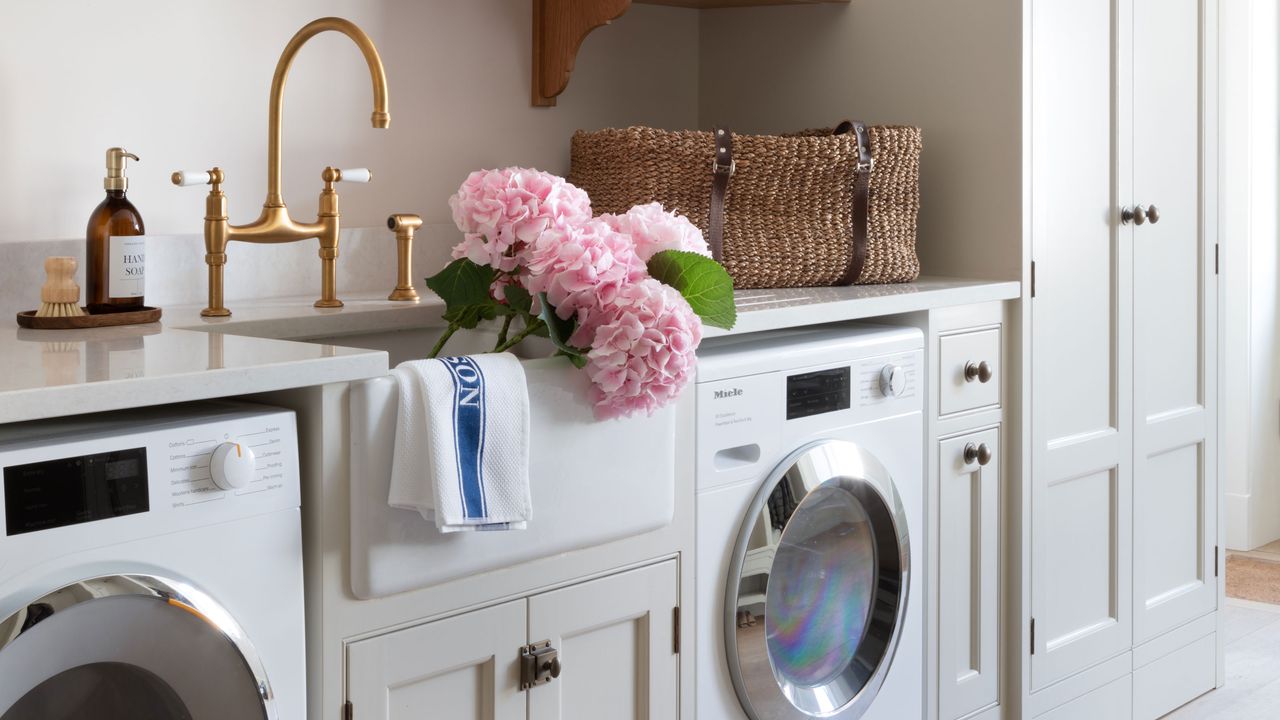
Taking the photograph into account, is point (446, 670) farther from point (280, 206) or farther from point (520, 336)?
point (280, 206)

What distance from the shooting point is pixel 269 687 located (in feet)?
4.07

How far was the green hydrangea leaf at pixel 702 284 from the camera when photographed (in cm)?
153

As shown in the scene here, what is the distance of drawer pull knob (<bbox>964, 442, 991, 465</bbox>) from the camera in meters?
2.25

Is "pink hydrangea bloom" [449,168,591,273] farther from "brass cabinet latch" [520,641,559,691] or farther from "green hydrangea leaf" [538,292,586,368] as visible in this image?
"brass cabinet latch" [520,641,559,691]

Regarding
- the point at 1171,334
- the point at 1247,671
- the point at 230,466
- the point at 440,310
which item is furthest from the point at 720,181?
the point at 1247,671

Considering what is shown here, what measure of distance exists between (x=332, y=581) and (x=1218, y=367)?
2324 millimetres

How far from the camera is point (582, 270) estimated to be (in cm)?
143

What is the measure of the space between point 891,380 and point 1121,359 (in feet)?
2.62

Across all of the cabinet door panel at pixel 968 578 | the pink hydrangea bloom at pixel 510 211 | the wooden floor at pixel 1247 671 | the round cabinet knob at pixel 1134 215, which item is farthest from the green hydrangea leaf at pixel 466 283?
the wooden floor at pixel 1247 671

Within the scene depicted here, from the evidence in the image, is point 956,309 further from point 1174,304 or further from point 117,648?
point 117,648

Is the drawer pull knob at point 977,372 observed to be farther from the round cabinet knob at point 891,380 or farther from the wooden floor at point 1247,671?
the wooden floor at point 1247,671

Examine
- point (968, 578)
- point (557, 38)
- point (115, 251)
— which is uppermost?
point (557, 38)

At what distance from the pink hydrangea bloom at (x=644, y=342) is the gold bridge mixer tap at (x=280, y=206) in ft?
1.74

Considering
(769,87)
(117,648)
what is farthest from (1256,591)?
(117,648)
